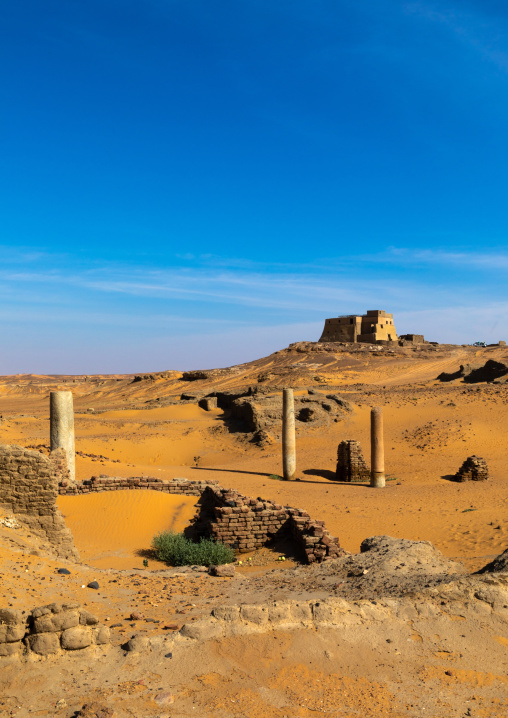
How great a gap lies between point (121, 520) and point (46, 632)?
7313 millimetres

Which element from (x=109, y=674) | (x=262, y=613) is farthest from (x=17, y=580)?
(x=262, y=613)

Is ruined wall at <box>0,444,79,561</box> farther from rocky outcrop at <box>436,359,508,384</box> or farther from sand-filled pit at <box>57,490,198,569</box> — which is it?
rocky outcrop at <box>436,359,508,384</box>

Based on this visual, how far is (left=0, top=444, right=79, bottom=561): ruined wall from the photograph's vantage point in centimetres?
854

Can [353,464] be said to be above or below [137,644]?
below

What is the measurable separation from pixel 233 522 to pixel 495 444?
1616 centimetres

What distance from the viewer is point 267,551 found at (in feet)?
34.0

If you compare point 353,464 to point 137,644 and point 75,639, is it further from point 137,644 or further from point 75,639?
point 75,639

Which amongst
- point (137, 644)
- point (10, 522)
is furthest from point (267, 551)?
point (137, 644)

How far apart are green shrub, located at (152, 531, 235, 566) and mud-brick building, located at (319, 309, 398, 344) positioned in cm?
5328

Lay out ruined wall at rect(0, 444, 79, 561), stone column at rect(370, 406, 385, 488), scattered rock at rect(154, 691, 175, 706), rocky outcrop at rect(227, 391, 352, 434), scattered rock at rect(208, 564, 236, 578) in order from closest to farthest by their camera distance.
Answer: scattered rock at rect(154, 691, 175, 706)
scattered rock at rect(208, 564, 236, 578)
ruined wall at rect(0, 444, 79, 561)
stone column at rect(370, 406, 385, 488)
rocky outcrop at rect(227, 391, 352, 434)

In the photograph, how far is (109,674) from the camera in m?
4.60

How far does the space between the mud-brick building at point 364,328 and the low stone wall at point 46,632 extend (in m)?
58.0

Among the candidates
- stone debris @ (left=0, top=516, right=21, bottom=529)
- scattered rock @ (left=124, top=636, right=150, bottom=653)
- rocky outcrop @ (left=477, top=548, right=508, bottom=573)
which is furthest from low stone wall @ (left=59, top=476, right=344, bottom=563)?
scattered rock @ (left=124, top=636, right=150, bottom=653)

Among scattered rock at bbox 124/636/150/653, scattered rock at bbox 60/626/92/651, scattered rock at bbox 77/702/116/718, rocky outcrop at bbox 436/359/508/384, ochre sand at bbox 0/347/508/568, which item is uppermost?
rocky outcrop at bbox 436/359/508/384
